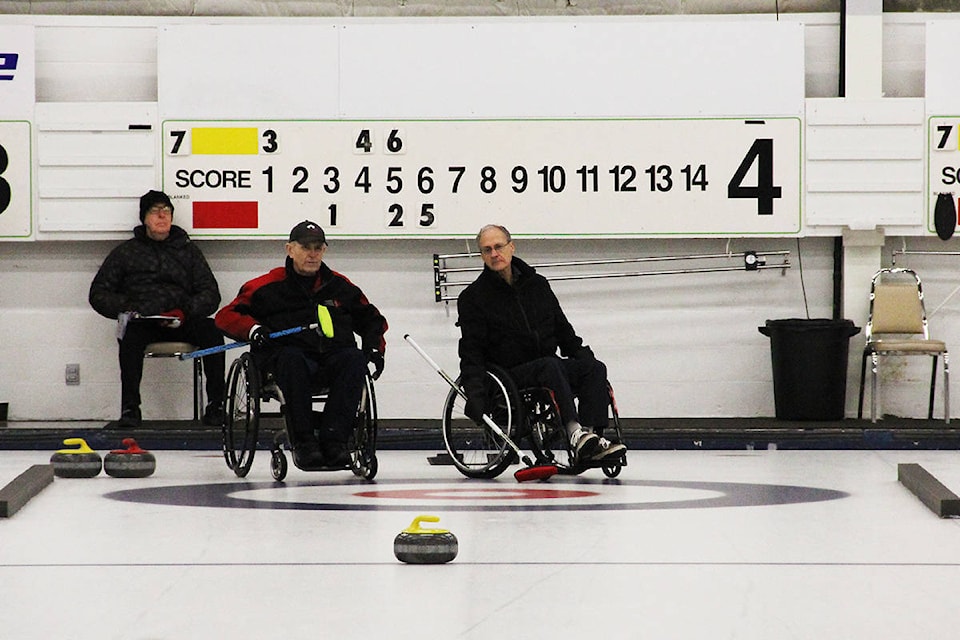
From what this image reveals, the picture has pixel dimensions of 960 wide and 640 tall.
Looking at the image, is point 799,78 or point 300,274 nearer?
point 300,274

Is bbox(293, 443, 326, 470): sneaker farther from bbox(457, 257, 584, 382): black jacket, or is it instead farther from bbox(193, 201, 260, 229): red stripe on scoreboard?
bbox(193, 201, 260, 229): red stripe on scoreboard

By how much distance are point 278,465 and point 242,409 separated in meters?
0.42

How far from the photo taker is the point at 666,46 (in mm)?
7000

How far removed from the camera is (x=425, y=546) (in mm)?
3045

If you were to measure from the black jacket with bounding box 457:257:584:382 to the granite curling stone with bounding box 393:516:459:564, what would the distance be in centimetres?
184

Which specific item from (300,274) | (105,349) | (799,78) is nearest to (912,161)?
(799,78)

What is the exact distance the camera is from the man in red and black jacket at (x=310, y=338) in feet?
15.6

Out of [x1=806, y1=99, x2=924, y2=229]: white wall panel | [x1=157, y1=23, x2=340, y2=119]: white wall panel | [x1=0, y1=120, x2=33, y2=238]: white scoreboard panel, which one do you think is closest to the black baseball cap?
[x1=157, y1=23, x2=340, y2=119]: white wall panel

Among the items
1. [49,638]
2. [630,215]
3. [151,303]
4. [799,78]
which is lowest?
[49,638]

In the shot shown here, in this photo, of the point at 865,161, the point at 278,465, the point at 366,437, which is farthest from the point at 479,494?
the point at 865,161

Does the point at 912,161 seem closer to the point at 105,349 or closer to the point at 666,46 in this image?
the point at 666,46

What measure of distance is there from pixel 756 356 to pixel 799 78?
1348mm

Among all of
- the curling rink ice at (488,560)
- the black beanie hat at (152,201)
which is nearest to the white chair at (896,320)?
the curling rink ice at (488,560)

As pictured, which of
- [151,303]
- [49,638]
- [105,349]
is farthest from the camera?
[105,349]
